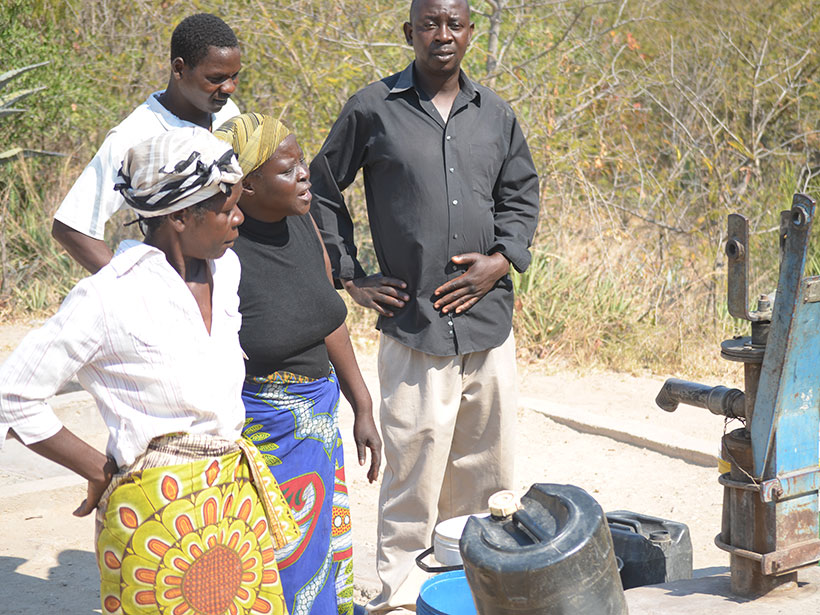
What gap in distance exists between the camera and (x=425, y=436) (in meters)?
3.42

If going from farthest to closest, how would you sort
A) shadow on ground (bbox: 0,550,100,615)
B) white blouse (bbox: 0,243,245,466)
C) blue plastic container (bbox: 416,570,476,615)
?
shadow on ground (bbox: 0,550,100,615) < blue plastic container (bbox: 416,570,476,615) < white blouse (bbox: 0,243,245,466)

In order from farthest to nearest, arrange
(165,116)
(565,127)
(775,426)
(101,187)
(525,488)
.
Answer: (565,127), (525,488), (165,116), (101,187), (775,426)

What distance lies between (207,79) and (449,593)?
1.77 metres

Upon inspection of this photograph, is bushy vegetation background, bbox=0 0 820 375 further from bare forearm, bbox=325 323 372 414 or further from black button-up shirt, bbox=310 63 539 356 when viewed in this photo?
bare forearm, bbox=325 323 372 414

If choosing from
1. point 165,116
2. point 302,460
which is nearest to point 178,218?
point 302,460

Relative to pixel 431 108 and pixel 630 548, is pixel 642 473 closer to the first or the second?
pixel 630 548

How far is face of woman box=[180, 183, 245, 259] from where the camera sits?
7.30 feet

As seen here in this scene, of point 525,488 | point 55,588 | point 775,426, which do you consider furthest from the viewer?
point 525,488

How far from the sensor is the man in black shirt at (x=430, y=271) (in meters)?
3.40

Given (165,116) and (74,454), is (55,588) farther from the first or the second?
(74,454)

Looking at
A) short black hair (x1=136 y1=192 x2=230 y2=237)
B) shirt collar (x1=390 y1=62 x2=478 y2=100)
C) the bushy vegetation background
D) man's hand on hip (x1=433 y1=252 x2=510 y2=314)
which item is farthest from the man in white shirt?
the bushy vegetation background

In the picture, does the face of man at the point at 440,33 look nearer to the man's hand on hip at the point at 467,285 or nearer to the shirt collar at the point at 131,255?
the man's hand on hip at the point at 467,285

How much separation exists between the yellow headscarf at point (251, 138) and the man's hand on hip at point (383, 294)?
0.82 meters

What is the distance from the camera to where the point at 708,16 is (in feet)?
38.7
